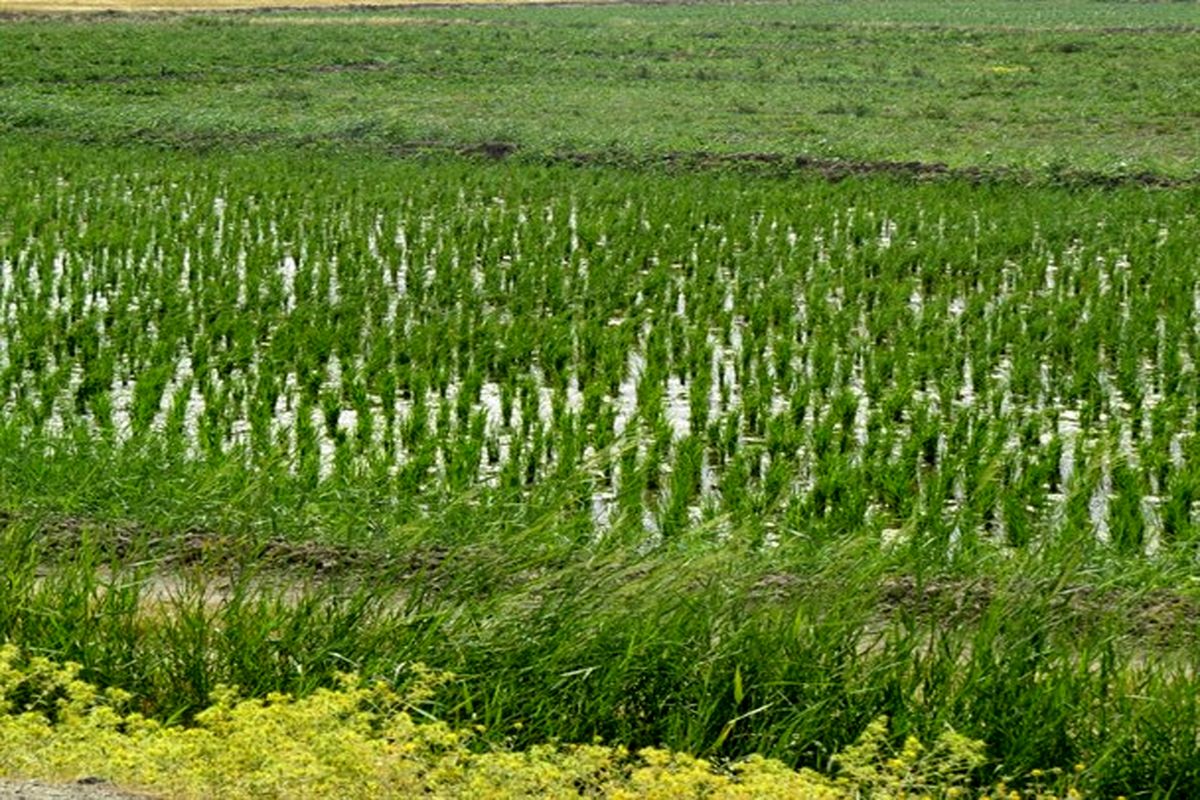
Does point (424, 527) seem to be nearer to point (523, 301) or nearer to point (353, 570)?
point (353, 570)

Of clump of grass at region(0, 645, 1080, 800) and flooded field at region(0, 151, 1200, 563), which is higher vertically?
clump of grass at region(0, 645, 1080, 800)

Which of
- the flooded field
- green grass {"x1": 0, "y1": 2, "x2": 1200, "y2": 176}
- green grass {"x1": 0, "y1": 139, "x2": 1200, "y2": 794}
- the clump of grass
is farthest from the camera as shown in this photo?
green grass {"x1": 0, "y1": 2, "x2": 1200, "y2": 176}

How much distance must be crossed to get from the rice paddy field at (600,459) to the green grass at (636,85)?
0.91 feet

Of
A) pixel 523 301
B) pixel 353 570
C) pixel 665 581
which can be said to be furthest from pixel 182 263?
pixel 665 581

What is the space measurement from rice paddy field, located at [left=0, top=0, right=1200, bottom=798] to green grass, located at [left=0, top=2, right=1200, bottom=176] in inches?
11.0

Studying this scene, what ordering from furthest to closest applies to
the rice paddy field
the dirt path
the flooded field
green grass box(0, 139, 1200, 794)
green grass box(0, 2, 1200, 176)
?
1. green grass box(0, 2, 1200, 176)
2. the flooded field
3. green grass box(0, 139, 1200, 794)
4. the rice paddy field
5. the dirt path

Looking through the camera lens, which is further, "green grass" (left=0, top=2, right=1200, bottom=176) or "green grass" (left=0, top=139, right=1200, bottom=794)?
"green grass" (left=0, top=2, right=1200, bottom=176)

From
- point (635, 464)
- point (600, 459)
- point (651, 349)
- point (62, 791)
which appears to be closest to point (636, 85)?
point (651, 349)

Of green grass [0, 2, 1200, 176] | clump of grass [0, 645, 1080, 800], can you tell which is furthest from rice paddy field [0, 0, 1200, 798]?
green grass [0, 2, 1200, 176]

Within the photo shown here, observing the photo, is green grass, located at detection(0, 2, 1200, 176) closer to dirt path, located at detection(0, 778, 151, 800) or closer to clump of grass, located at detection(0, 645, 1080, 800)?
clump of grass, located at detection(0, 645, 1080, 800)

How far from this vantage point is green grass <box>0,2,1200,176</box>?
2116 cm

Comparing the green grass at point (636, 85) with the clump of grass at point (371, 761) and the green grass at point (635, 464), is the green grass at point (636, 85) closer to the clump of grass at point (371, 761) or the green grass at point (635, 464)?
the green grass at point (635, 464)

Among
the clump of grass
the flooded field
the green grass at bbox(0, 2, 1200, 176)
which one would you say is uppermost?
the clump of grass

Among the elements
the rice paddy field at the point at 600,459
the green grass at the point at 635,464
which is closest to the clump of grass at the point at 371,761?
the rice paddy field at the point at 600,459
